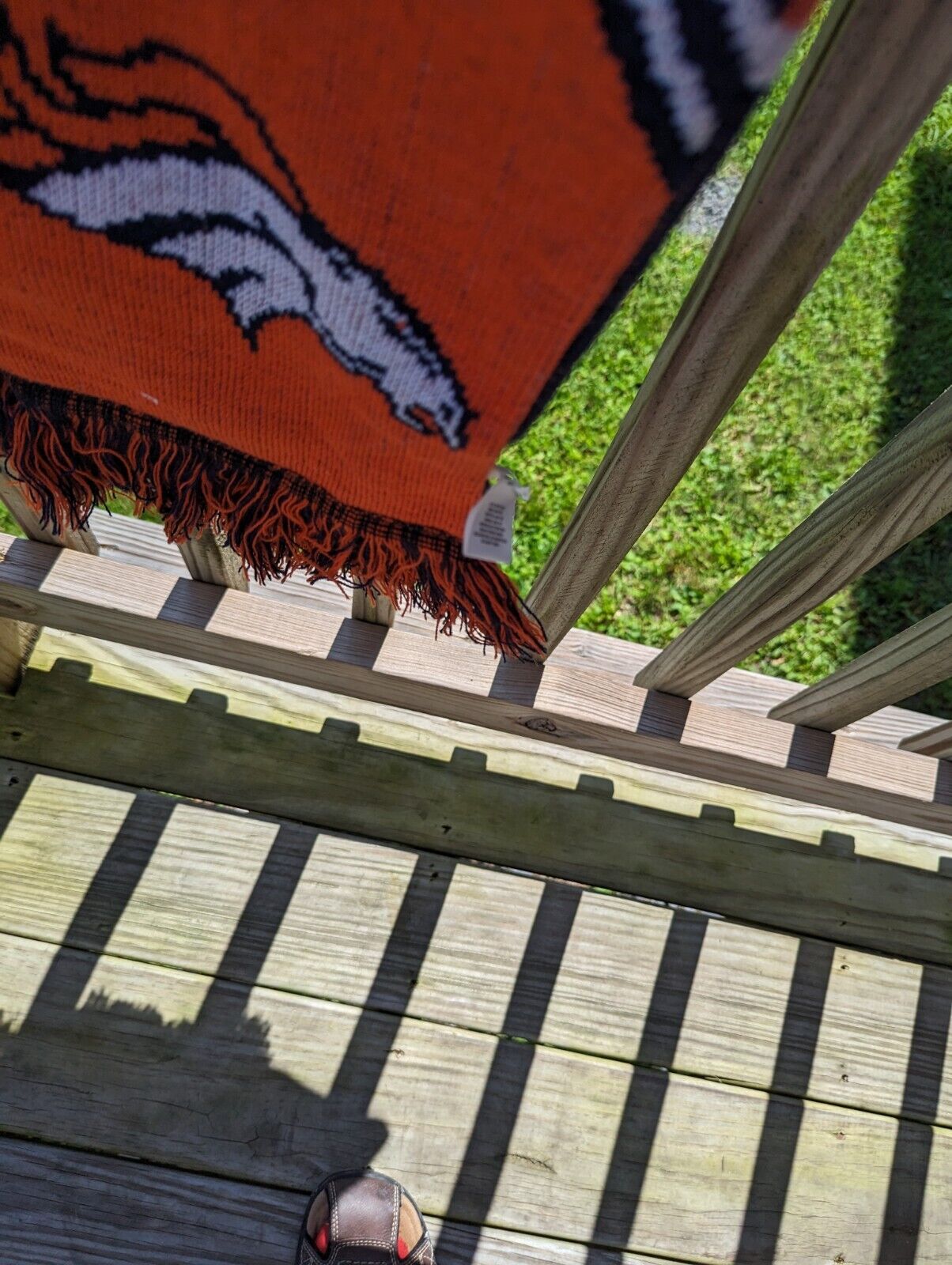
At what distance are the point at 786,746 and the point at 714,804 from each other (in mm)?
481

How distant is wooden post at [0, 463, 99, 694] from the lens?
4.10ft

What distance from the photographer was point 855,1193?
64.1 inches

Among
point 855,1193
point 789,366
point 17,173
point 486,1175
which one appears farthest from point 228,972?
point 789,366

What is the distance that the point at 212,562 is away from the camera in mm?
1327

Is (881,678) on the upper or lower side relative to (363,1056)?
upper

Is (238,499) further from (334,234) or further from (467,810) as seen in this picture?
(467,810)

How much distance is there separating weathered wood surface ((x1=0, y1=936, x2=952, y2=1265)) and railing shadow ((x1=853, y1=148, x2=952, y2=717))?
1022 millimetres

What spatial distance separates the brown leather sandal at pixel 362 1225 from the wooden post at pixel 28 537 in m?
1.12

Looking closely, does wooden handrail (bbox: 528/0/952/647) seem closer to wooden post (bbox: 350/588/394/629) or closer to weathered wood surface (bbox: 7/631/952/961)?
wooden post (bbox: 350/588/394/629)

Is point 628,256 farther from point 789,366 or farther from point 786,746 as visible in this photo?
point 789,366

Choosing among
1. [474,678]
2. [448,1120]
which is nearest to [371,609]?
[474,678]

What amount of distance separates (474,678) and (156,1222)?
108 centimetres

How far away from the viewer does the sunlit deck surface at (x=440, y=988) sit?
156 centimetres

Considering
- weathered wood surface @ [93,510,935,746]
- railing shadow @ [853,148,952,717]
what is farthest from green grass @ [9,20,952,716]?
weathered wood surface @ [93,510,935,746]
